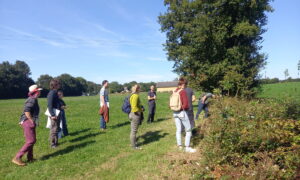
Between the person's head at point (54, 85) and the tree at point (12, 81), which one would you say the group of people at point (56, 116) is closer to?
the person's head at point (54, 85)

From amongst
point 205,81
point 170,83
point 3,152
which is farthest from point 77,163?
point 170,83

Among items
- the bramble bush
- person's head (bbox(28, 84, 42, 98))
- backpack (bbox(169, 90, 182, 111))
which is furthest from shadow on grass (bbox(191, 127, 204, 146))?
person's head (bbox(28, 84, 42, 98))

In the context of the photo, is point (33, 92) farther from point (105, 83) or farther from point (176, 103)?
point (176, 103)

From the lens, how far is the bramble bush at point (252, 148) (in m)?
3.59

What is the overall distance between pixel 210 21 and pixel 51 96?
43.4 feet

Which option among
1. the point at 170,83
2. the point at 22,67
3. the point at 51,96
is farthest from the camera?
the point at 170,83

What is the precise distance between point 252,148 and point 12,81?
278 ft

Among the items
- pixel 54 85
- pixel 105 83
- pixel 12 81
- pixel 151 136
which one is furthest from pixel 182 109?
pixel 12 81

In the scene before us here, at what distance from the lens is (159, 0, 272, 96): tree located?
16.0 m

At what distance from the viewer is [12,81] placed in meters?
73.3

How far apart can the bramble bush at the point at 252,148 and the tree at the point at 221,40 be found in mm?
11337

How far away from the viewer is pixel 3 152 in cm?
675

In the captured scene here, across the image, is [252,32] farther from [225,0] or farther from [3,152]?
[3,152]

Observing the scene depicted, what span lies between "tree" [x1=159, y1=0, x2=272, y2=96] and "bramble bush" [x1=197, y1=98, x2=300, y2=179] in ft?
37.2
